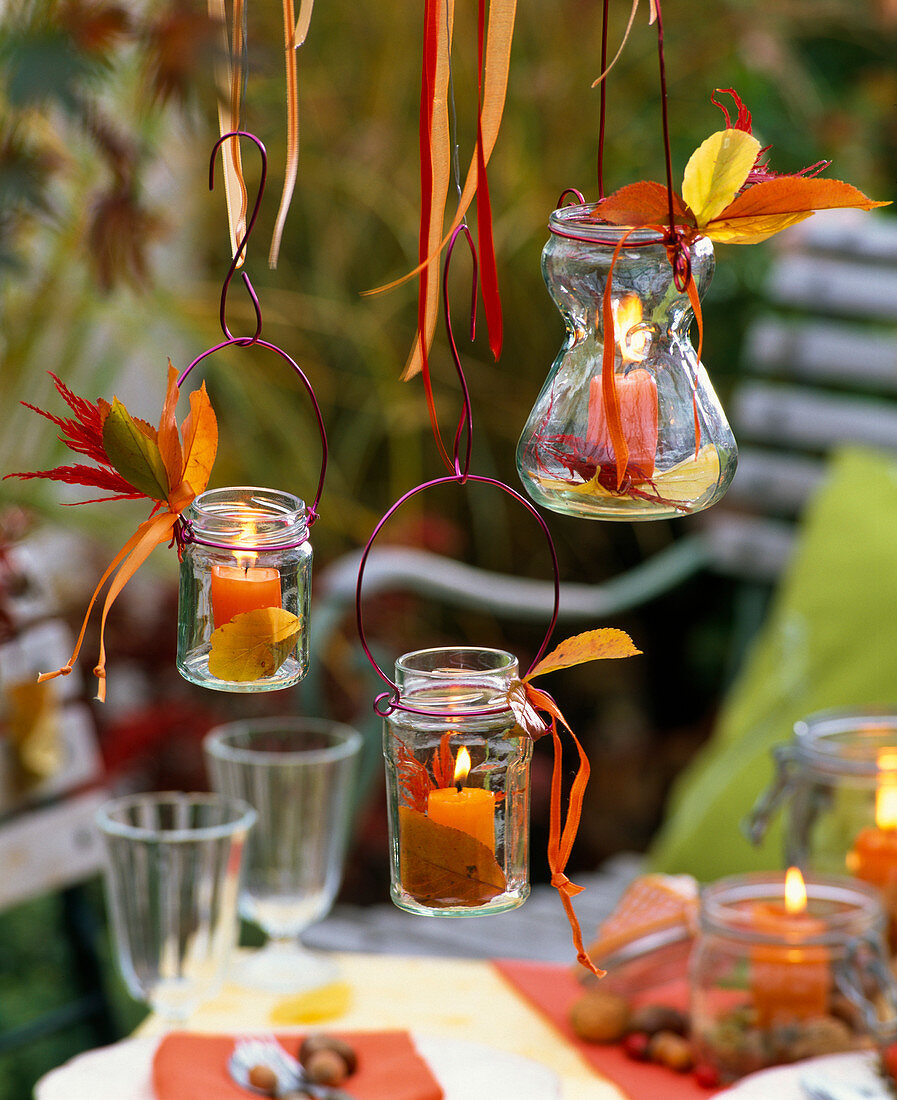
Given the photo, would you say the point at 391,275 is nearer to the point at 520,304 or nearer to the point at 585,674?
the point at 520,304

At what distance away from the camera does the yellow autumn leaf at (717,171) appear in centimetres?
49

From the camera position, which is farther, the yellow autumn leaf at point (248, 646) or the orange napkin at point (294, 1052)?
the orange napkin at point (294, 1052)

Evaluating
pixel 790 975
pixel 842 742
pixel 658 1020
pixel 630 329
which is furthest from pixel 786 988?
pixel 630 329

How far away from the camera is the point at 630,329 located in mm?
547

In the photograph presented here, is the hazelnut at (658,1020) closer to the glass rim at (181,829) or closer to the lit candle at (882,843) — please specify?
the lit candle at (882,843)

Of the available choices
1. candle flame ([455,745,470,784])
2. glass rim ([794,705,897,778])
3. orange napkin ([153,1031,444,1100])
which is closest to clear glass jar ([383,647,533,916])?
candle flame ([455,745,470,784])

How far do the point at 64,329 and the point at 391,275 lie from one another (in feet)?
2.47

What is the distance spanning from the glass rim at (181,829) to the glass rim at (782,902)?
32 cm

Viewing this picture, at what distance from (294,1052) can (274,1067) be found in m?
0.04

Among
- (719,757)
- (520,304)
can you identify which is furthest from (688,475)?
(520,304)

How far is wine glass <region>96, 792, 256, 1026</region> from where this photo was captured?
0.90 meters

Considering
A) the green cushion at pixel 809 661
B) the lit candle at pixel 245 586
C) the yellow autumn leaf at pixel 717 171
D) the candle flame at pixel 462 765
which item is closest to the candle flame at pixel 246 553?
the lit candle at pixel 245 586

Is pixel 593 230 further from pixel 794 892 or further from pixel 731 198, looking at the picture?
pixel 794 892

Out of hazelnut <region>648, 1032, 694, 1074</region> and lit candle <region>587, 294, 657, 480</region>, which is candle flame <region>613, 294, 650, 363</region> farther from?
hazelnut <region>648, 1032, 694, 1074</region>
